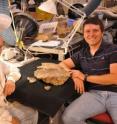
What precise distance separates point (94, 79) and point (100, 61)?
14cm

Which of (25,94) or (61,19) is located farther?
(61,19)

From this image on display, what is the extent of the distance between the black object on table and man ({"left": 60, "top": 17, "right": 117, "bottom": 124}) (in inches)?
3.8

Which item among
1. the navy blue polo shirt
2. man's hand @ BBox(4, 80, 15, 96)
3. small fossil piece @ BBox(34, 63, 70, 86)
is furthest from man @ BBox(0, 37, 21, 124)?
the navy blue polo shirt

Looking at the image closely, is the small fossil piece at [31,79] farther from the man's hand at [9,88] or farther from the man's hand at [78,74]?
the man's hand at [78,74]

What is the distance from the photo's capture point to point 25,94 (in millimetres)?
1823

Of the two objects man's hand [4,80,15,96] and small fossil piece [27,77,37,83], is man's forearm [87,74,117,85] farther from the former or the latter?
man's hand [4,80,15,96]

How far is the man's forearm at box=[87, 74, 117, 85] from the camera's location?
185 cm

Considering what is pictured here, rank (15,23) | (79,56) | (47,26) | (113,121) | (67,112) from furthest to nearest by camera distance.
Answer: (47,26) → (15,23) → (79,56) → (67,112) → (113,121)

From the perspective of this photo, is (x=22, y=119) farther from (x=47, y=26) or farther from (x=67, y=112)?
(x=47, y=26)

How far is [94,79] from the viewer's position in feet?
6.24

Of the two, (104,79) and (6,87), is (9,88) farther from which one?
(104,79)

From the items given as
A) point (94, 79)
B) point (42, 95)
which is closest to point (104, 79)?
point (94, 79)

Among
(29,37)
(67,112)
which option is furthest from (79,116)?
(29,37)

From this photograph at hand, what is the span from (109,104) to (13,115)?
0.67 metres
